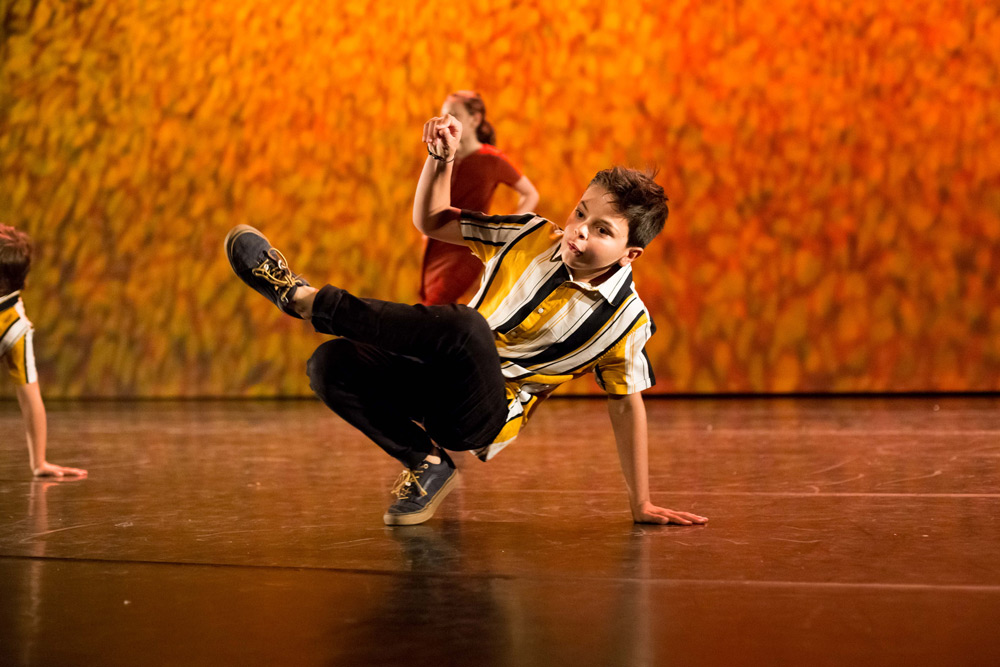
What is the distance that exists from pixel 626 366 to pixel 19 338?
1582mm

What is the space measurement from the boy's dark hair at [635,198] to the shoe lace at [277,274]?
0.53m

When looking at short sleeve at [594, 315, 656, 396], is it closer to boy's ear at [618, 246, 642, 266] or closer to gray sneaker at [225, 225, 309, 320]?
boy's ear at [618, 246, 642, 266]

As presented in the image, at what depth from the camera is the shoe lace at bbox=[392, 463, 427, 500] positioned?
71.3 inches

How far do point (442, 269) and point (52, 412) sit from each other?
101 inches

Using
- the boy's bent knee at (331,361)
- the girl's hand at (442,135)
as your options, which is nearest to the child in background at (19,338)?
the boy's bent knee at (331,361)

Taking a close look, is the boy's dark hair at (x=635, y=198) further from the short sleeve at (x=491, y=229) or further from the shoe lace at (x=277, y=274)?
the shoe lace at (x=277, y=274)

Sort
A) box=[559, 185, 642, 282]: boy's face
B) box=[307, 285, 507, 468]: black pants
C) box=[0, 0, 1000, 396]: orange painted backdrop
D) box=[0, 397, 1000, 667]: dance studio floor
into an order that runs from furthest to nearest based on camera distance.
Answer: box=[0, 0, 1000, 396]: orange painted backdrop → box=[559, 185, 642, 282]: boy's face → box=[307, 285, 507, 468]: black pants → box=[0, 397, 1000, 667]: dance studio floor

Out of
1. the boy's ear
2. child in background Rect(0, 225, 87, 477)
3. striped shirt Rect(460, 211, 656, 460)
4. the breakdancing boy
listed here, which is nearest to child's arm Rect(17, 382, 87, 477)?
child in background Rect(0, 225, 87, 477)

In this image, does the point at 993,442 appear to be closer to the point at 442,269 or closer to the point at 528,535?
the point at 442,269

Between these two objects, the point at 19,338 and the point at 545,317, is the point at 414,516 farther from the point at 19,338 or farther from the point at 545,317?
the point at 19,338

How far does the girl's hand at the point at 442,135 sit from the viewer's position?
64.5 inches

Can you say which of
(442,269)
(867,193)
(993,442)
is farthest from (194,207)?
(993,442)

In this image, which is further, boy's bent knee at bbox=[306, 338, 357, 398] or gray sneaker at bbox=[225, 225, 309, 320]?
boy's bent knee at bbox=[306, 338, 357, 398]

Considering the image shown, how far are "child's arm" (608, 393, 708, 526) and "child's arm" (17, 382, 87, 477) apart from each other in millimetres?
1374
